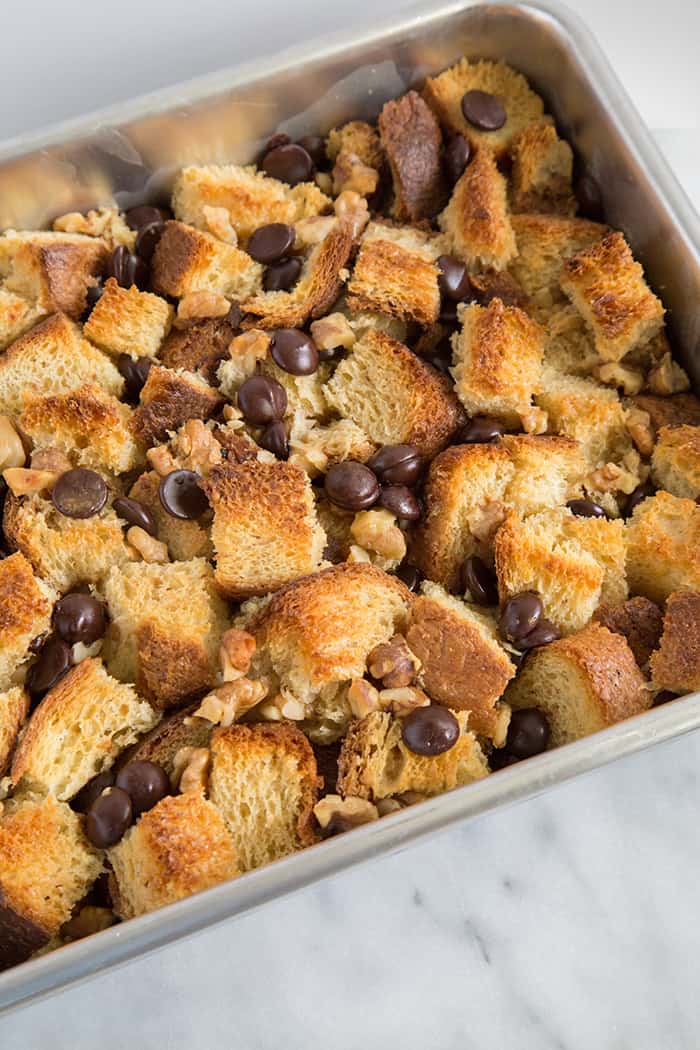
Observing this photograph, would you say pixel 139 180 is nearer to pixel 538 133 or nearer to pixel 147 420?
pixel 147 420

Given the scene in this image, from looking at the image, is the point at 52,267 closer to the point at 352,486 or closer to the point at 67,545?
the point at 67,545

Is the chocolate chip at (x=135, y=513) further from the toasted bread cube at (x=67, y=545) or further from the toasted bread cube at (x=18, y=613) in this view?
the toasted bread cube at (x=18, y=613)

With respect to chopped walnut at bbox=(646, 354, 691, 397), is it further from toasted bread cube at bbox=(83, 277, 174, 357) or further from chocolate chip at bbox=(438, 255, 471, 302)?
toasted bread cube at bbox=(83, 277, 174, 357)

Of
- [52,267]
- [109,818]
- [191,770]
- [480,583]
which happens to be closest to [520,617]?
[480,583]

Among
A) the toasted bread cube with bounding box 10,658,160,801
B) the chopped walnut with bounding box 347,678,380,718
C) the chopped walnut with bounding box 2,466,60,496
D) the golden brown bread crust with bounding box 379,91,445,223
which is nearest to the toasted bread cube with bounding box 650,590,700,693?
the chopped walnut with bounding box 347,678,380,718

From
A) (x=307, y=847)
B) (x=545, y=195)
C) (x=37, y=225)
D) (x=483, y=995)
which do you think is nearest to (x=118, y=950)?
(x=307, y=847)
